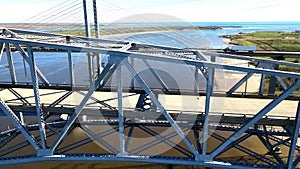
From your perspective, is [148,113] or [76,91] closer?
[148,113]

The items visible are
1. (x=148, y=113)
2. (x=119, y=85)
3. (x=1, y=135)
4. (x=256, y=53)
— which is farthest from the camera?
(x=256, y=53)

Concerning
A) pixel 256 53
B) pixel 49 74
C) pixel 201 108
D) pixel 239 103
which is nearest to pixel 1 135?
pixel 201 108

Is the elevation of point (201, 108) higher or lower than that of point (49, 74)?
higher

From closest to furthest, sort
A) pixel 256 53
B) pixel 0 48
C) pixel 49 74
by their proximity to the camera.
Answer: pixel 0 48 < pixel 256 53 < pixel 49 74

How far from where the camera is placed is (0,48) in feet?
37.2

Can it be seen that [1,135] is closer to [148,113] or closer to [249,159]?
[148,113]

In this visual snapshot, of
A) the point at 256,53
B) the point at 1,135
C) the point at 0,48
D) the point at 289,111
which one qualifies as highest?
the point at 0,48

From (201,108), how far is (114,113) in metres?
6.68

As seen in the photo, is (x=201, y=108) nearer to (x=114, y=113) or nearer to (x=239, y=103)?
(x=239, y=103)

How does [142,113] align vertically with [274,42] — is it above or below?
above

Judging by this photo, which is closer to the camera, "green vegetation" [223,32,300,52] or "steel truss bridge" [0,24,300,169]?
"steel truss bridge" [0,24,300,169]

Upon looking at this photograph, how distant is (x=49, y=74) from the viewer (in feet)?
145

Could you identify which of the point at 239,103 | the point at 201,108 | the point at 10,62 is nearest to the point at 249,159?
the point at 239,103

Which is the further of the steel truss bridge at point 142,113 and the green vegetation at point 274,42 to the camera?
the green vegetation at point 274,42
